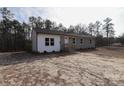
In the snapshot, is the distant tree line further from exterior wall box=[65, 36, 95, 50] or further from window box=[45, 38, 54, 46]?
window box=[45, 38, 54, 46]

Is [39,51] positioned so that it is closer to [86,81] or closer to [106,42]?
[86,81]

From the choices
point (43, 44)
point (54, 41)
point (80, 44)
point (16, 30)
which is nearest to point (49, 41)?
point (54, 41)

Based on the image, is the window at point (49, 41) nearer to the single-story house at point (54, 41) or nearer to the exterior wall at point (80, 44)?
the single-story house at point (54, 41)

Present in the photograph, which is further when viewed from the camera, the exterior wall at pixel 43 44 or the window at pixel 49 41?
the window at pixel 49 41

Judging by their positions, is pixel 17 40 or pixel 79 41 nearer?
pixel 79 41

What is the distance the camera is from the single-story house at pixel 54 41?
13820 mm

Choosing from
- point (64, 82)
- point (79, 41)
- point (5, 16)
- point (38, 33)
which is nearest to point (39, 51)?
point (38, 33)

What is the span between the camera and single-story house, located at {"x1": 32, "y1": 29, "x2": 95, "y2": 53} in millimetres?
13820

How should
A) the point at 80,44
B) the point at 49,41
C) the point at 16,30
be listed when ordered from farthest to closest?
the point at 16,30, the point at 80,44, the point at 49,41

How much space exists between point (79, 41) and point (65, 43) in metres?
3.41

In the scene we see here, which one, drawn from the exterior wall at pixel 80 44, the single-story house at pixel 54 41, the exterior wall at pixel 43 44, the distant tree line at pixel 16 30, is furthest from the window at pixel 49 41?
the distant tree line at pixel 16 30

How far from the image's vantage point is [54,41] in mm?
15023

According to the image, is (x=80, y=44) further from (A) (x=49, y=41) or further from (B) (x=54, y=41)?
(A) (x=49, y=41)

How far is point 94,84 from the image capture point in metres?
4.33
